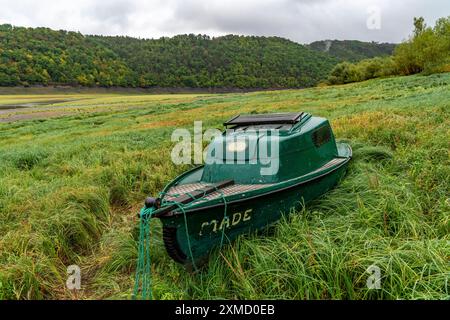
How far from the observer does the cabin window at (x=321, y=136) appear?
702 centimetres

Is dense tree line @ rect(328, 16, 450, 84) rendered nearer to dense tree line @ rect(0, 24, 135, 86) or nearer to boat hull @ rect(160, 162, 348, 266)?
boat hull @ rect(160, 162, 348, 266)

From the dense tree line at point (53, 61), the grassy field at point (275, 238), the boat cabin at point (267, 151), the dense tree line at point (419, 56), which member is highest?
the dense tree line at point (53, 61)

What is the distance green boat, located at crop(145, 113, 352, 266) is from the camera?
15.0 ft

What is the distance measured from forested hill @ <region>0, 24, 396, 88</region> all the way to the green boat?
372 ft

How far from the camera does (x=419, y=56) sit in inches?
2064

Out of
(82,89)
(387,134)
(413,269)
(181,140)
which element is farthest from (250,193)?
(82,89)

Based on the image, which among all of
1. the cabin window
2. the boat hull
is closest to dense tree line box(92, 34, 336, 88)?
the cabin window

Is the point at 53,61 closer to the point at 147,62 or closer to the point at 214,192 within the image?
the point at 147,62

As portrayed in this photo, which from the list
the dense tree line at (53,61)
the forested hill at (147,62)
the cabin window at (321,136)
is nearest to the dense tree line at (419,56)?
the cabin window at (321,136)

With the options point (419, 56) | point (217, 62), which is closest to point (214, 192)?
point (419, 56)

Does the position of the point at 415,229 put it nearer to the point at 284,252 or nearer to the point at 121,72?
the point at 284,252

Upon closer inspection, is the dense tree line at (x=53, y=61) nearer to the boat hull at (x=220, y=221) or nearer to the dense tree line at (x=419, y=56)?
the dense tree line at (x=419, y=56)

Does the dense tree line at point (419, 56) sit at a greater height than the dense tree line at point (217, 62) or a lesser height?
lesser

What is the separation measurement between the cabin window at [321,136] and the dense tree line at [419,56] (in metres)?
46.0
